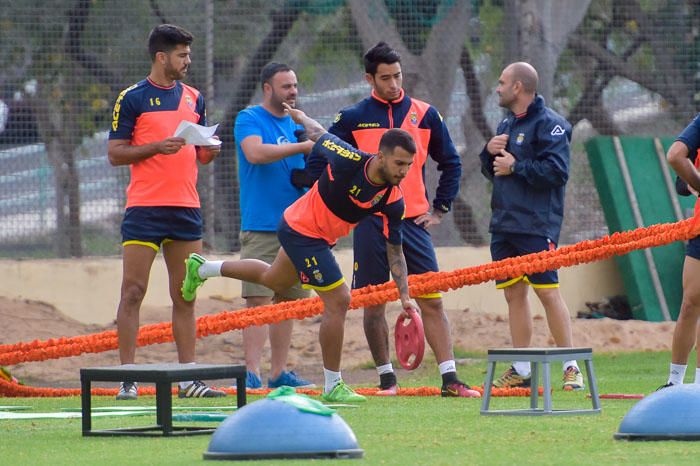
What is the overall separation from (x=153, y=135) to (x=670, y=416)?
485 cm

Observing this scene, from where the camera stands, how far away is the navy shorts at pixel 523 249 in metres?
11.1

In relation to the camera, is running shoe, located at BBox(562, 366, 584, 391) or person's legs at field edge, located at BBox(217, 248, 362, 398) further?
running shoe, located at BBox(562, 366, 584, 391)

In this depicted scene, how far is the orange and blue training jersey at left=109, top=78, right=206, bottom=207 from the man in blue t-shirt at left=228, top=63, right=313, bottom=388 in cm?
106

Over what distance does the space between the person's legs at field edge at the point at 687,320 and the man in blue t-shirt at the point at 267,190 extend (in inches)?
121

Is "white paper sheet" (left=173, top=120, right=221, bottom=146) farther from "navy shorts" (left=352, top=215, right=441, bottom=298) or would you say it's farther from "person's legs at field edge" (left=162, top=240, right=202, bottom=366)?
"navy shorts" (left=352, top=215, right=441, bottom=298)

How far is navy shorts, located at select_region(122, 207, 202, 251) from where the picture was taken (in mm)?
10461

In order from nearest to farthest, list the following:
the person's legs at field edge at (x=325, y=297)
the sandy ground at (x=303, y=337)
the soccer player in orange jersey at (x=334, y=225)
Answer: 1. the soccer player in orange jersey at (x=334, y=225)
2. the person's legs at field edge at (x=325, y=297)
3. the sandy ground at (x=303, y=337)

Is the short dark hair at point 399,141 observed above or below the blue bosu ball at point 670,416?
above

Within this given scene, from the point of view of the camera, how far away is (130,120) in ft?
34.6

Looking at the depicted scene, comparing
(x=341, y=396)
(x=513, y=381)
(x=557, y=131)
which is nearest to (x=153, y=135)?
(x=341, y=396)

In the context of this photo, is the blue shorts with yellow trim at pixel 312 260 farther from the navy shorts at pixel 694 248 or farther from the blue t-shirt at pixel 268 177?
the navy shorts at pixel 694 248

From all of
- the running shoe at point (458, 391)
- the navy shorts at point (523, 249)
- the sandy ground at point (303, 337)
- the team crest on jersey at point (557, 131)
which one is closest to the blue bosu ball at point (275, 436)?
the running shoe at point (458, 391)

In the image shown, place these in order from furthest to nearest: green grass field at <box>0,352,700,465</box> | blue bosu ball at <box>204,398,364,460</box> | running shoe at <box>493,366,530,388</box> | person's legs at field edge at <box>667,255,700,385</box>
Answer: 1. running shoe at <box>493,366,530,388</box>
2. person's legs at field edge at <box>667,255,700,385</box>
3. green grass field at <box>0,352,700,465</box>
4. blue bosu ball at <box>204,398,364,460</box>

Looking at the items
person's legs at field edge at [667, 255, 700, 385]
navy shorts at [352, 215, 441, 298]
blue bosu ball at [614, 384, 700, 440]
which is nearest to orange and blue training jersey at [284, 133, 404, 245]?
navy shorts at [352, 215, 441, 298]
